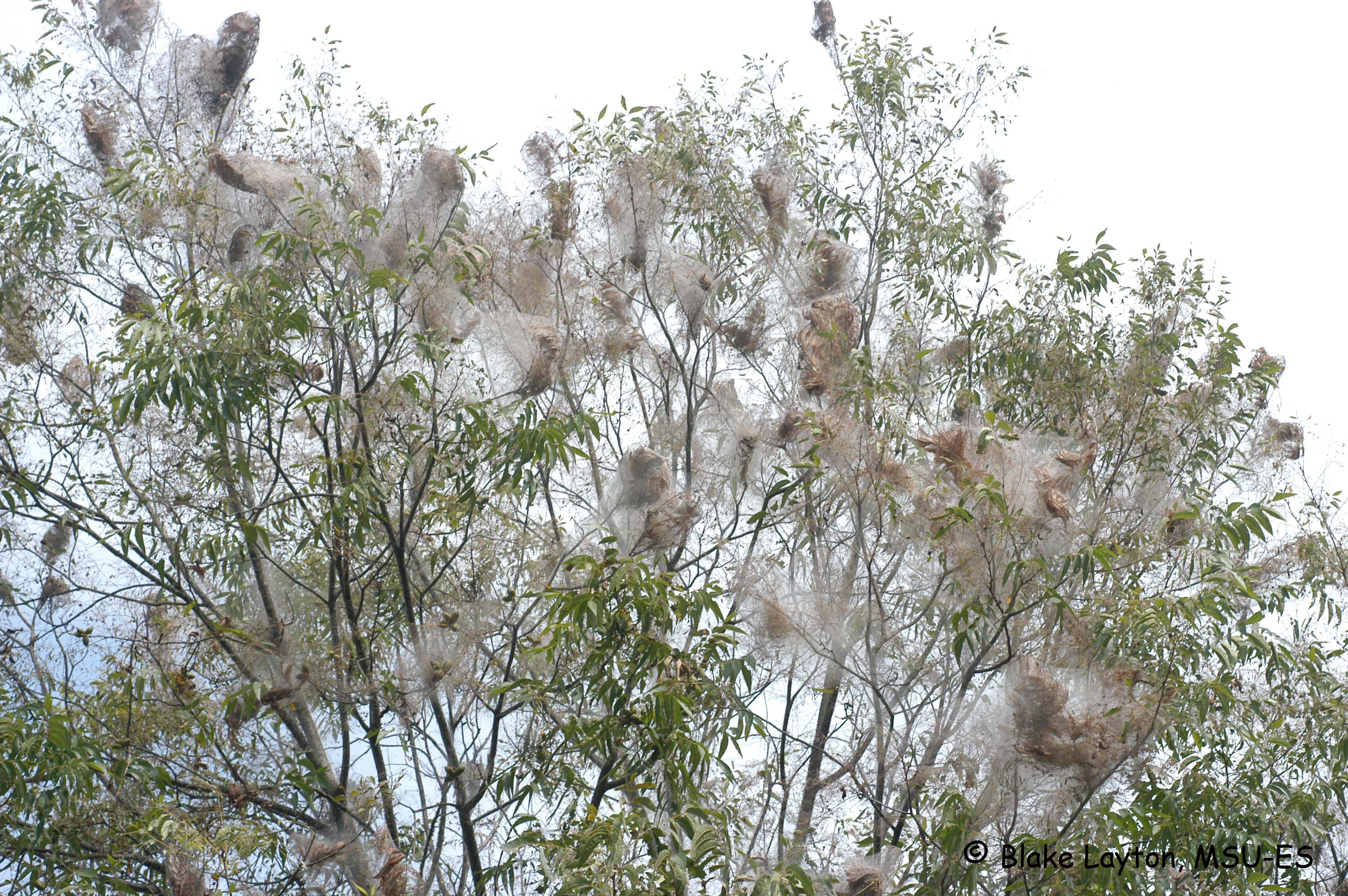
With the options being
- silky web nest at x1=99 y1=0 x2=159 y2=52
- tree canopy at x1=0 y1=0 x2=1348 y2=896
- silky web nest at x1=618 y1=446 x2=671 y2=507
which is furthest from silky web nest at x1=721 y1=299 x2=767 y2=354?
silky web nest at x1=99 y1=0 x2=159 y2=52

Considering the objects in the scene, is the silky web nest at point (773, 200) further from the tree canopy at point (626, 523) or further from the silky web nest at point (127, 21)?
the silky web nest at point (127, 21)

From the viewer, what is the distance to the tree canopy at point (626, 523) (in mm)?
4957

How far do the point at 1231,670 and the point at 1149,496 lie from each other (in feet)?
6.62

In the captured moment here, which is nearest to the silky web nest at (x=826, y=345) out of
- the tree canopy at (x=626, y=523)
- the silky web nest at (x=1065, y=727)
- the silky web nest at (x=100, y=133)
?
the tree canopy at (x=626, y=523)

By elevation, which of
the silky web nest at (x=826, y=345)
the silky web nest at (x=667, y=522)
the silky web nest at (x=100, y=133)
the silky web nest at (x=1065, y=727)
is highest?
the silky web nest at (x=100, y=133)

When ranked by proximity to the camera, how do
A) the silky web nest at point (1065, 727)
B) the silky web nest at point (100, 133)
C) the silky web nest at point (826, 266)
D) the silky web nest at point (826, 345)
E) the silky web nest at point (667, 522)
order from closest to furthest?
the silky web nest at point (1065, 727) → the silky web nest at point (667, 522) → the silky web nest at point (826, 345) → the silky web nest at point (826, 266) → the silky web nest at point (100, 133)

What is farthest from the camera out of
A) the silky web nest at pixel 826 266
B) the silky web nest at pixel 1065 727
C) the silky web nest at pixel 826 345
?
the silky web nest at pixel 826 266

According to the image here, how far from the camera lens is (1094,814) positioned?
4918mm

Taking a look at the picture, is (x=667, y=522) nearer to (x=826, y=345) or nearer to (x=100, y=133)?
(x=826, y=345)

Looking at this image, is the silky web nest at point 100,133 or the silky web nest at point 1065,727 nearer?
the silky web nest at point 1065,727

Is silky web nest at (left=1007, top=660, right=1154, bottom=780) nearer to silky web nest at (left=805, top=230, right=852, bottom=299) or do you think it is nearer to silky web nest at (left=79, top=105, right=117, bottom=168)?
silky web nest at (left=805, top=230, right=852, bottom=299)

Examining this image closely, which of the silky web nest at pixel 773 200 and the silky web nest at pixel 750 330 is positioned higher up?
the silky web nest at pixel 773 200

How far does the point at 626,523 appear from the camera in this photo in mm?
6316

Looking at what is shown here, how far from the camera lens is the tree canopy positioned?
4.96 meters
